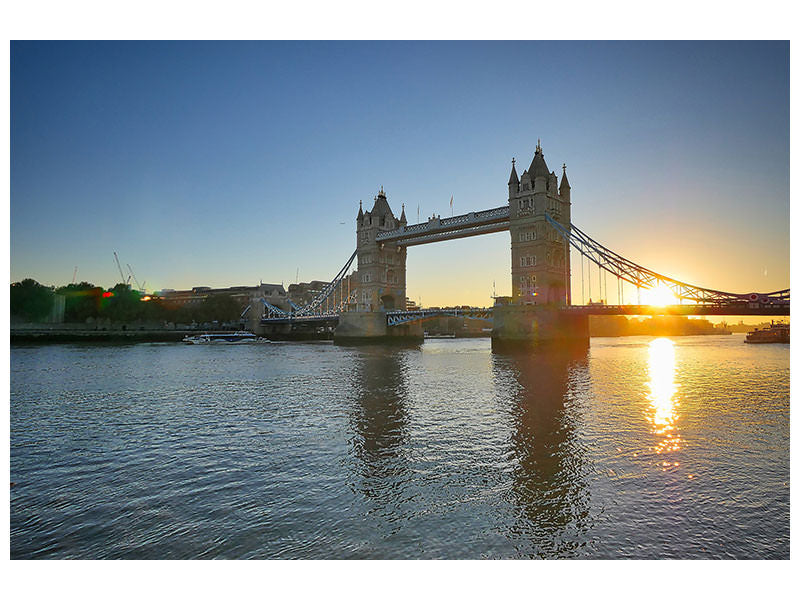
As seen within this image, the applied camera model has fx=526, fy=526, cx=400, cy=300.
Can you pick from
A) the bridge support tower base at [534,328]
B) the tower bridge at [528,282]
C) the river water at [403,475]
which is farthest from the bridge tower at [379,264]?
the river water at [403,475]

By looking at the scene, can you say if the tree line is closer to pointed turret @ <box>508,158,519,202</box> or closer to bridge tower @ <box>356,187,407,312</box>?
bridge tower @ <box>356,187,407,312</box>

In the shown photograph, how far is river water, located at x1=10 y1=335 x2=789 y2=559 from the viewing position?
6.35 m

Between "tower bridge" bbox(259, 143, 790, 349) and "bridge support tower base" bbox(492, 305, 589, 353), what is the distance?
9 cm

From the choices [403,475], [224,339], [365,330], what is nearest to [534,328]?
[365,330]

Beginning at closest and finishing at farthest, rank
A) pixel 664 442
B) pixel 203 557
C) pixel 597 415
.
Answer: pixel 203 557
pixel 664 442
pixel 597 415

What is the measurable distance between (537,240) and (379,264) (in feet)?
76.2

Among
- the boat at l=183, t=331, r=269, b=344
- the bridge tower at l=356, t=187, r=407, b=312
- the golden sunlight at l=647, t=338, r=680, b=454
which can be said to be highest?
the bridge tower at l=356, t=187, r=407, b=312

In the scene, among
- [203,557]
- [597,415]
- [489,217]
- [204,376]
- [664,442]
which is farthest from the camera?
[489,217]

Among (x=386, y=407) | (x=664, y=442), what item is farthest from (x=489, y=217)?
(x=664, y=442)

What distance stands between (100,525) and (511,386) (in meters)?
15.7

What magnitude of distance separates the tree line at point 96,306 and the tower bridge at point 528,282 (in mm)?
26999

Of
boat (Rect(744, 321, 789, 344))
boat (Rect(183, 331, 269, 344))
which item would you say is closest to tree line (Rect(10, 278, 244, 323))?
boat (Rect(183, 331, 269, 344))
